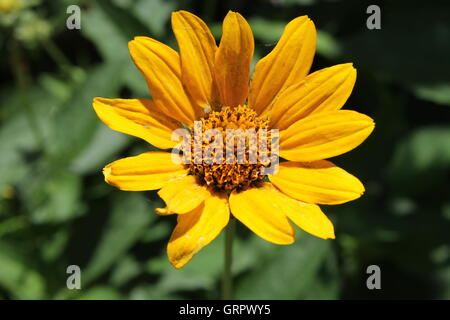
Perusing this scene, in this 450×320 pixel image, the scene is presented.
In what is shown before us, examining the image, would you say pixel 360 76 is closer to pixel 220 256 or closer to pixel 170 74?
pixel 220 256

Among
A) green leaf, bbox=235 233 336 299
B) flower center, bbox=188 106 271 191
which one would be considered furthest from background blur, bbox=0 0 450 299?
flower center, bbox=188 106 271 191

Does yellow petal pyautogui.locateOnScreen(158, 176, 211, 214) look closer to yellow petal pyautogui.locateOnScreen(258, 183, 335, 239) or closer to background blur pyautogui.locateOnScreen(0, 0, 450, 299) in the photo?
yellow petal pyautogui.locateOnScreen(258, 183, 335, 239)

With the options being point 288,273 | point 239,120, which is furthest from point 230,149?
point 288,273

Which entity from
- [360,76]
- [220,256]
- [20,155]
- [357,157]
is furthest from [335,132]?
[20,155]

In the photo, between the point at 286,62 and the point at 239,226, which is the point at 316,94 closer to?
the point at 286,62

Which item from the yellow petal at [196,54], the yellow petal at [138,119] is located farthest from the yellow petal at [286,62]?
the yellow petal at [138,119]
